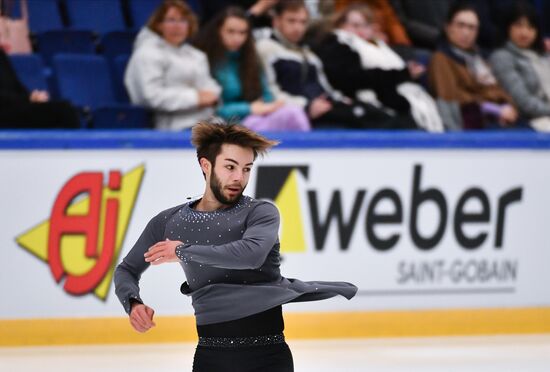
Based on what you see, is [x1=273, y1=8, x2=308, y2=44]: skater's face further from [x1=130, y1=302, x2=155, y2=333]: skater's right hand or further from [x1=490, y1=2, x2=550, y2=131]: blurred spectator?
[x1=130, y1=302, x2=155, y2=333]: skater's right hand

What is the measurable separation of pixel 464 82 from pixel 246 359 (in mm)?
5250

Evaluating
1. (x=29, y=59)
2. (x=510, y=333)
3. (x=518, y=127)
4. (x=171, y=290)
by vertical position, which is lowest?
(x=510, y=333)

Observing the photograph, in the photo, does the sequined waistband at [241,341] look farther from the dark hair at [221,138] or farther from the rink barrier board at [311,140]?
the rink barrier board at [311,140]

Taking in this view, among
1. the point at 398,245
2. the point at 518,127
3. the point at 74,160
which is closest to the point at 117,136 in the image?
the point at 74,160

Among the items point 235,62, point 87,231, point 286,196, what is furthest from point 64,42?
point 286,196

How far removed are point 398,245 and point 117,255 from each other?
5.28 ft

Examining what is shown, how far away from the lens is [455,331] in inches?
262

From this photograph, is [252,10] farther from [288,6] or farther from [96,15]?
[96,15]

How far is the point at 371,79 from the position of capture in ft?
25.5

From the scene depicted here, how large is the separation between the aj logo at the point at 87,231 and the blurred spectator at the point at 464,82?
257 cm

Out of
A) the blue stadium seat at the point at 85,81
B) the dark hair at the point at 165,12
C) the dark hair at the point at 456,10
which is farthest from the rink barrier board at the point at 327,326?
the dark hair at the point at 456,10

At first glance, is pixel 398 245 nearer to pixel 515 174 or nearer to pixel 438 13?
pixel 515 174

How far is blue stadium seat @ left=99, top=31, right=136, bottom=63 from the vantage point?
7.89m

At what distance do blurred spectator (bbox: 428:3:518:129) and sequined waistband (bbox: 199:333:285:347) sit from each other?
480 cm
